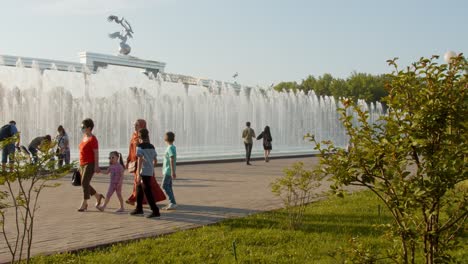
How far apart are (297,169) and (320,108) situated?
32691mm

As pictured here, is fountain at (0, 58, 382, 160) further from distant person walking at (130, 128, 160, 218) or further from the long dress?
distant person walking at (130, 128, 160, 218)

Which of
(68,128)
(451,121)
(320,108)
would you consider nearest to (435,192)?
(451,121)

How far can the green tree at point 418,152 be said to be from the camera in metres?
3.33

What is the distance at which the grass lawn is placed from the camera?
5.58 meters

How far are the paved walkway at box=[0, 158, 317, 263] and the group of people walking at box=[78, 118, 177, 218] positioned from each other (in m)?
0.27

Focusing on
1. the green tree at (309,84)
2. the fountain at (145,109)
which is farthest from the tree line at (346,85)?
the fountain at (145,109)

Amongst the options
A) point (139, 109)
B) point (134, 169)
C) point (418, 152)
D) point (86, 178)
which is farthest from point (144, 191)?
point (139, 109)

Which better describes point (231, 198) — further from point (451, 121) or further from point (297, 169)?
point (451, 121)

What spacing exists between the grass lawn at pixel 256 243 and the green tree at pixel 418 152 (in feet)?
3.50

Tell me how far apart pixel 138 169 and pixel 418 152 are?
5921mm

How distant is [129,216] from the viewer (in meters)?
8.53

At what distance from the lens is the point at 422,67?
3.62m

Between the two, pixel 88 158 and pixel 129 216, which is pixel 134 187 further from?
pixel 129 216

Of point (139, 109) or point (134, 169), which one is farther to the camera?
point (139, 109)
